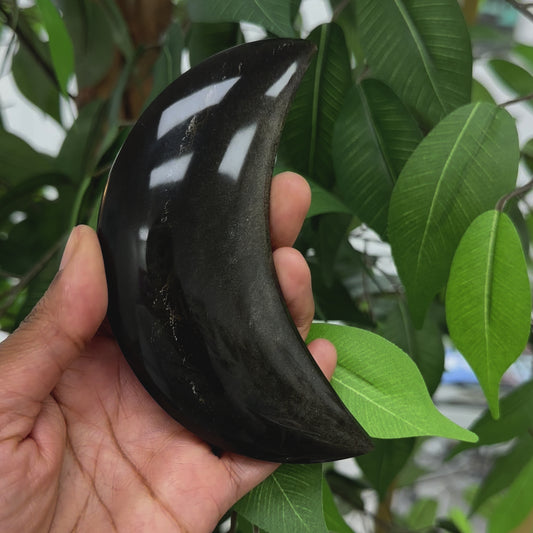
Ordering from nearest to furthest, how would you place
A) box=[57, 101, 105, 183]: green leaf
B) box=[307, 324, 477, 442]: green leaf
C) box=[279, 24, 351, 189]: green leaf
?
box=[307, 324, 477, 442]: green leaf
box=[279, 24, 351, 189]: green leaf
box=[57, 101, 105, 183]: green leaf

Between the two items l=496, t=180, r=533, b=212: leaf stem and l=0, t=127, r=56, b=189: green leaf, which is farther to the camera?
l=0, t=127, r=56, b=189: green leaf

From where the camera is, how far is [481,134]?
0.36 metres

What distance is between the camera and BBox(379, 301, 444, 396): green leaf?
1.61ft

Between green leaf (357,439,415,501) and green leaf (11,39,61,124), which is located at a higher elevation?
green leaf (11,39,61,124)

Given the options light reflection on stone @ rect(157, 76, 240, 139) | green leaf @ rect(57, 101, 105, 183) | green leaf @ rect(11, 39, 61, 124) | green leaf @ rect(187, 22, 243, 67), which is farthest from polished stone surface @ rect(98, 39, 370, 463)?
green leaf @ rect(11, 39, 61, 124)

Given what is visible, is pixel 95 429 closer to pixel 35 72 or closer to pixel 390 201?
pixel 390 201

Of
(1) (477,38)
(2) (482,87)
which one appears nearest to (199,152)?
(2) (482,87)

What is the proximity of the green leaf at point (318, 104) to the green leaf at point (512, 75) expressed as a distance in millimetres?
204

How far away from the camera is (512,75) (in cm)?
58

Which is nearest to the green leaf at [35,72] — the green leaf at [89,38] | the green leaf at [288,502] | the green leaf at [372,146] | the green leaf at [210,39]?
the green leaf at [89,38]

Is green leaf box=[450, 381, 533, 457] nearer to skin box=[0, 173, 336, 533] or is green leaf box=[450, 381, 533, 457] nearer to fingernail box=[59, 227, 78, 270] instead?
skin box=[0, 173, 336, 533]

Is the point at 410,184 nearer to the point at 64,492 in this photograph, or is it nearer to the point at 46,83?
the point at 64,492

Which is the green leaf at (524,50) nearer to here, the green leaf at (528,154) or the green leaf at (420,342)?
the green leaf at (528,154)

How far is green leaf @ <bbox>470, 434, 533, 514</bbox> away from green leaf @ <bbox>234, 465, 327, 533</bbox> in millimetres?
287
